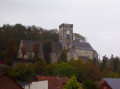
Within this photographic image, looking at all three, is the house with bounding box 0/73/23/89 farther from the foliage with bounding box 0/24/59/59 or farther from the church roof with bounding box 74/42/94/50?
the church roof with bounding box 74/42/94/50

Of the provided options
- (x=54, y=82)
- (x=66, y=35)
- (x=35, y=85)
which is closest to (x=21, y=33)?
(x=66, y=35)

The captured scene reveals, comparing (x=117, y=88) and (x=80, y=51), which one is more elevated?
(x=80, y=51)

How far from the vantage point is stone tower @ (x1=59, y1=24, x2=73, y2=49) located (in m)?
100

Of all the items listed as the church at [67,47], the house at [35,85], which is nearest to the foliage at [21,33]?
the church at [67,47]

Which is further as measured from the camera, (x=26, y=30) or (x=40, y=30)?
(x=40, y=30)

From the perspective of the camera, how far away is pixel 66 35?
101 meters

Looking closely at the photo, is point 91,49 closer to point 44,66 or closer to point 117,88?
point 44,66

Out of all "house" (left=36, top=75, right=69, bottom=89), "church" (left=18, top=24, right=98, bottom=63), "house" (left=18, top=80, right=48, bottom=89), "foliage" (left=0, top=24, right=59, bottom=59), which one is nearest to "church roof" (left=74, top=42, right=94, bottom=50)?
"church" (left=18, top=24, right=98, bottom=63)

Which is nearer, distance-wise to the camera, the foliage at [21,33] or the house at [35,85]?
the house at [35,85]

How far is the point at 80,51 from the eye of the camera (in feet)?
354

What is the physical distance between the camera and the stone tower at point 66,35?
328 feet

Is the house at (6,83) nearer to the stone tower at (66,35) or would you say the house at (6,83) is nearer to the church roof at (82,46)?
the stone tower at (66,35)

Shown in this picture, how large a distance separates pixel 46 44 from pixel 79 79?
23.3 meters

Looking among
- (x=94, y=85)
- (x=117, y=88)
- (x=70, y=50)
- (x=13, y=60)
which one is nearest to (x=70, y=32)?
(x=70, y=50)
